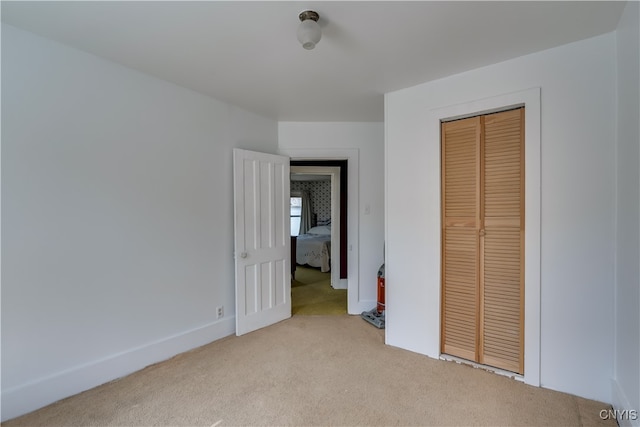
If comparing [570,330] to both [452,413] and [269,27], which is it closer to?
[452,413]

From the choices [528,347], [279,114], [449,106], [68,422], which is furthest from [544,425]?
[279,114]

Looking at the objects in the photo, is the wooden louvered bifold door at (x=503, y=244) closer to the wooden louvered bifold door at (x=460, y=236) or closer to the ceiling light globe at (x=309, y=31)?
the wooden louvered bifold door at (x=460, y=236)

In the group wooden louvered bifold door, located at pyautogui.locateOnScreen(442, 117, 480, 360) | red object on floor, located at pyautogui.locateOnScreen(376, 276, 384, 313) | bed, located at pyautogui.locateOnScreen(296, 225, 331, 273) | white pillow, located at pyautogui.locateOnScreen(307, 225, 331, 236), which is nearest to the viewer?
wooden louvered bifold door, located at pyautogui.locateOnScreen(442, 117, 480, 360)

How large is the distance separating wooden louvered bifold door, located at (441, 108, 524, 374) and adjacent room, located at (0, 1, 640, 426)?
0.02 meters

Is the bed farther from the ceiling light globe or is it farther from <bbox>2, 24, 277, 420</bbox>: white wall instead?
the ceiling light globe

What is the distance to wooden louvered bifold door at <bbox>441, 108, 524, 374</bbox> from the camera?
2246mm

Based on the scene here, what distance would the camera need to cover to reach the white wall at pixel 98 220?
186 centimetres

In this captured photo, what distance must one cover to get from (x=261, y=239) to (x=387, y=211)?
139 cm

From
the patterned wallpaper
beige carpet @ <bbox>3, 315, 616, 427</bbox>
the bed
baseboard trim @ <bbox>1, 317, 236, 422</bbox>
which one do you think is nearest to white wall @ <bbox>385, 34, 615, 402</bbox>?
beige carpet @ <bbox>3, 315, 616, 427</bbox>

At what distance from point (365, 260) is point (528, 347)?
1890 mm

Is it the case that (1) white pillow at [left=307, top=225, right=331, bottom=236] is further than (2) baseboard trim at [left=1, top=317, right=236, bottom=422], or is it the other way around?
(1) white pillow at [left=307, top=225, right=331, bottom=236]

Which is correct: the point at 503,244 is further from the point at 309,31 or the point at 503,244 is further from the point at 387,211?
the point at 309,31

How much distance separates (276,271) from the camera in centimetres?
350

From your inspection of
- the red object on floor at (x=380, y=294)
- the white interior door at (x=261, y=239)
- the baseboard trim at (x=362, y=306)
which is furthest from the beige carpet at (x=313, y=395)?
the baseboard trim at (x=362, y=306)
